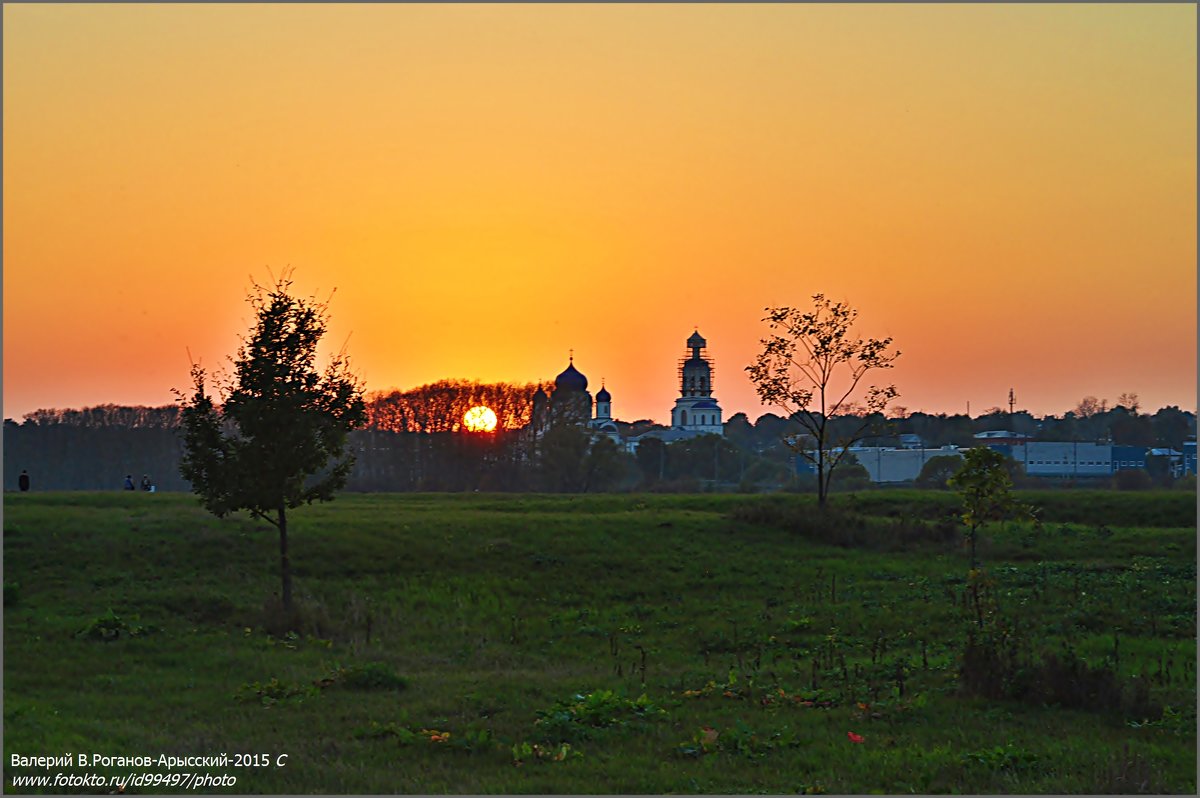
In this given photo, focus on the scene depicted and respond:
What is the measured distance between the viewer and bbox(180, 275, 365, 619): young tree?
26.4 m

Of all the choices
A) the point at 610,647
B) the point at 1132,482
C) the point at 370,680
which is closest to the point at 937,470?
the point at 1132,482

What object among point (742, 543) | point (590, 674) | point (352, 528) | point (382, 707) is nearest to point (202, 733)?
point (382, 707)

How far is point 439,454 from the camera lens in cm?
9669

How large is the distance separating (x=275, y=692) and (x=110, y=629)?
689 cm

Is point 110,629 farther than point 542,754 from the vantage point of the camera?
Yes

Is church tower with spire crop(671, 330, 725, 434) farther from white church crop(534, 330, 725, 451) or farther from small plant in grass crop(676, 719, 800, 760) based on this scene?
small plant in grass crop(676, 719, 800, 760)

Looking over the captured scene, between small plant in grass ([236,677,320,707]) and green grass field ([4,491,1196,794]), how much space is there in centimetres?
10

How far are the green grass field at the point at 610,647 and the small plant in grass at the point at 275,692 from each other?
4.0 inches

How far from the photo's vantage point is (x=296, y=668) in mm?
20844

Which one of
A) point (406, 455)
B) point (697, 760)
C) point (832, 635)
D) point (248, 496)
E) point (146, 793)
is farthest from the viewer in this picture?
point (406, 455)

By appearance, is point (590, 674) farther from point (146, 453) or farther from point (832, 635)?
point (146, 453)

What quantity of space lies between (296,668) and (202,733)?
5.20 metres

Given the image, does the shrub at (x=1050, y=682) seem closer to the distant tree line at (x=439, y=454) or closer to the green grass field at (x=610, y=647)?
the green grass field at (x=610, y=647)

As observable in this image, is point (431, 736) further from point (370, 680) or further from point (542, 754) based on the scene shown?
point (370, 680)
